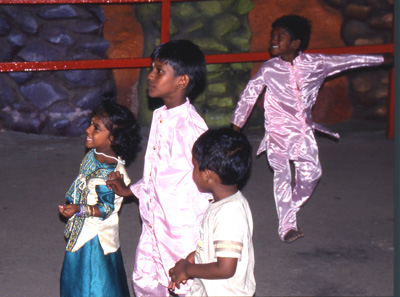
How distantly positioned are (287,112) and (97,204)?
6.24 feet

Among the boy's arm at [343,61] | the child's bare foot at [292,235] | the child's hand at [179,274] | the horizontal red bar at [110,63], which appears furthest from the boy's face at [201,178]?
the horizontal red bar at [110,63]

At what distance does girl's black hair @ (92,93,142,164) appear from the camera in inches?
151

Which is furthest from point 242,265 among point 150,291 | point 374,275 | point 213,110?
point 213,110

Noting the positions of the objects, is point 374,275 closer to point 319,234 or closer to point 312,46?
point 319,234

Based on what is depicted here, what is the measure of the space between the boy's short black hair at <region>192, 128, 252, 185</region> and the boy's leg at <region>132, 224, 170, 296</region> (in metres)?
0.94

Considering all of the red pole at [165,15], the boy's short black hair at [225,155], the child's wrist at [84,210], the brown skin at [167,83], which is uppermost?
the red pole at [165,15]

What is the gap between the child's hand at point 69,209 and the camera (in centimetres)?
368

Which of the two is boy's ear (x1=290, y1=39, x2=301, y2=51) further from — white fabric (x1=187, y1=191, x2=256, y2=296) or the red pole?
white fabric (x1=187, y1=191, x2=256, y2=296)

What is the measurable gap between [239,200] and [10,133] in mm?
4822

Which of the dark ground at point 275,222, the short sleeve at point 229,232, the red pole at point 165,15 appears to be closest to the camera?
the short sleeve at point 229,232

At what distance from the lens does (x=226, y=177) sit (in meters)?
3.20

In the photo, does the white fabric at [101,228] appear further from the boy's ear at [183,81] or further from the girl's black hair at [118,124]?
the boy's ear at [183,81]

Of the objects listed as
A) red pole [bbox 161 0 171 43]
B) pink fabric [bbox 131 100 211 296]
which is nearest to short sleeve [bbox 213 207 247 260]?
pink fabric [bbox 131 100 211 296]

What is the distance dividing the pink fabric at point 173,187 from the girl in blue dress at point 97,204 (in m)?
0.14
